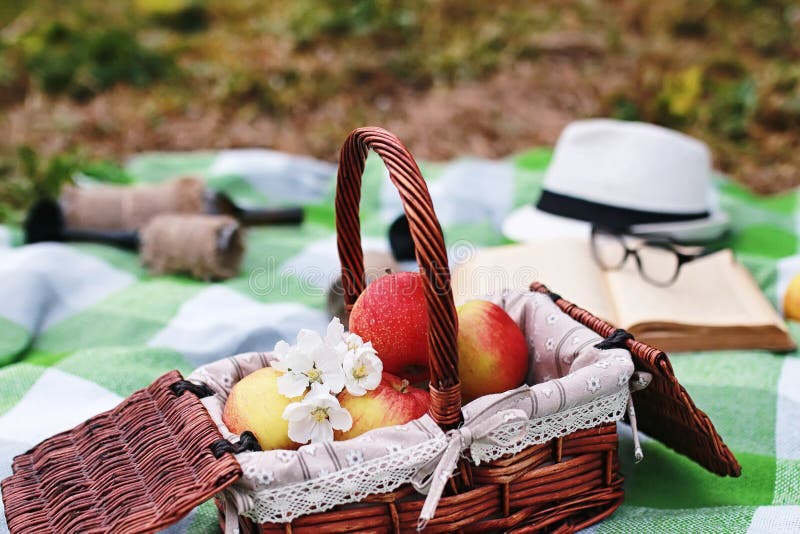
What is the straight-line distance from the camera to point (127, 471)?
0.74 meters

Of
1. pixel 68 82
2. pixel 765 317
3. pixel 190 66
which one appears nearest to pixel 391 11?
pixel 190 66

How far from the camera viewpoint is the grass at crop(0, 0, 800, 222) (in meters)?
2.50

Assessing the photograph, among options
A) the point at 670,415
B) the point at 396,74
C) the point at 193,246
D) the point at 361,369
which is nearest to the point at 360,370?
the point at 361,369

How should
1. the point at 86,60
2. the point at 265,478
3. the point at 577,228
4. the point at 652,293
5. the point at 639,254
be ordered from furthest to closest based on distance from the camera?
the point at 86,60, the point at 577,228, the point at 639,254, the point at 652,293, the point at 265,478

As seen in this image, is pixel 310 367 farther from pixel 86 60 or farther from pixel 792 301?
pixel 86 60

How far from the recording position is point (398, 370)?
0.81m

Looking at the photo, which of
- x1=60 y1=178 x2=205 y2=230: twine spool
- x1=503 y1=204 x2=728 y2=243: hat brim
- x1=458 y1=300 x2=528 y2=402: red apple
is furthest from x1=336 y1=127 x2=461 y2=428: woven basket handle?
x1=60 y1=178 x2=205 y2=230: twine spool

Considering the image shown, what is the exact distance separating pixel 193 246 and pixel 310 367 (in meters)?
0.90

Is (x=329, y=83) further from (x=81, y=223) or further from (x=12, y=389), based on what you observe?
(x=12, y=389)

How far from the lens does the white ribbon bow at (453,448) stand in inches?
26.7

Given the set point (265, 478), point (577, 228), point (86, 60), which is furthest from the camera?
point (86, 60)

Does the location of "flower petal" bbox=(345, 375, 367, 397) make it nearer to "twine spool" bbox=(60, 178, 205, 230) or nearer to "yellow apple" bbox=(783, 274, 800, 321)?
"yellow apple" bbox=(783, 274, 800, 321)

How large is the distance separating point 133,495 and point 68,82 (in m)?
2.50

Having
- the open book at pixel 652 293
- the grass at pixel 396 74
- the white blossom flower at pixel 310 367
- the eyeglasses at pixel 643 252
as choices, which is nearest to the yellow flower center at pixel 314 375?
the white blossom flower at pixel 310 367
